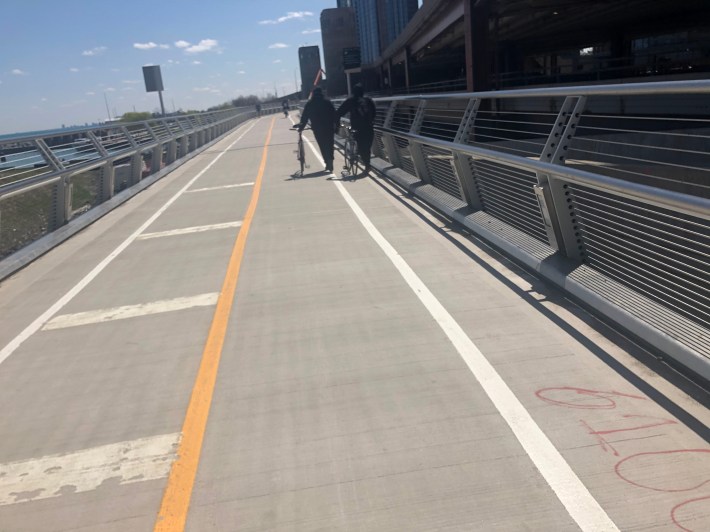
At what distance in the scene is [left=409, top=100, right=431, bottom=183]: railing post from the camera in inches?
454

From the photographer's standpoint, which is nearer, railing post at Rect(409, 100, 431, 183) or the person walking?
railing post at Rect(409, 100, 431, 183)

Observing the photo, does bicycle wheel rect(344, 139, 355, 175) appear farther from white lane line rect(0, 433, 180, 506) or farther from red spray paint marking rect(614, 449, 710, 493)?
red spray paint marking rect(614, 449, 710, 493)

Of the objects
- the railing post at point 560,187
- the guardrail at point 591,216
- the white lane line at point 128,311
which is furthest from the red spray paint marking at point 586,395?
the white lane line at point 128,311

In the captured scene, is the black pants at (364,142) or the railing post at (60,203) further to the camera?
the black pants at (364,142)

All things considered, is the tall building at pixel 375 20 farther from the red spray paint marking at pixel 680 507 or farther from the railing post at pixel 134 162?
the red spray paint marking at pixel 680 507

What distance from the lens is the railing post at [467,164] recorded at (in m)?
8.76

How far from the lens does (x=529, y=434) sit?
3754 mm

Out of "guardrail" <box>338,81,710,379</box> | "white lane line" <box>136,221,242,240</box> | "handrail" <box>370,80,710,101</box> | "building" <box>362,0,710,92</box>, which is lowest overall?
"white lane line" <box>136,221,242,240</box>

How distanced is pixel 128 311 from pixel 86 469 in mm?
2910

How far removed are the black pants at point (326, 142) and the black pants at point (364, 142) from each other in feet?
4.36

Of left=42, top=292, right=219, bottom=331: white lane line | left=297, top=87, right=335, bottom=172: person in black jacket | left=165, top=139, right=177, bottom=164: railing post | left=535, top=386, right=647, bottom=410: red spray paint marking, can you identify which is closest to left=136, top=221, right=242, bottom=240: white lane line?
left=42, top=292, right=219, bottom=331: white lane line

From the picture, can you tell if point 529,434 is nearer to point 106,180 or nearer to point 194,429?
point 194,429


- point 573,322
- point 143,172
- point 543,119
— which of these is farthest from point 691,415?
point 543,119

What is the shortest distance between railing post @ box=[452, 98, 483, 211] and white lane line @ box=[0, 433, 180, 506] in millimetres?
5945
